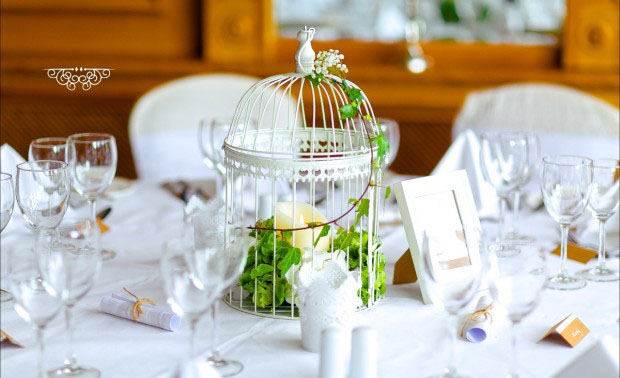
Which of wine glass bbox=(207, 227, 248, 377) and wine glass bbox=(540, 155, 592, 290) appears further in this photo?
wine glass bbox=(540, 155, 592, 290)

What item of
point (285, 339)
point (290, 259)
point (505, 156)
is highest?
point (505, 156)

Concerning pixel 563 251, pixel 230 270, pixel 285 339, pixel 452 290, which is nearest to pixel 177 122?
pixel 563 251

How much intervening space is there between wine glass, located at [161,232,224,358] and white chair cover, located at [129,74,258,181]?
1.56 metres

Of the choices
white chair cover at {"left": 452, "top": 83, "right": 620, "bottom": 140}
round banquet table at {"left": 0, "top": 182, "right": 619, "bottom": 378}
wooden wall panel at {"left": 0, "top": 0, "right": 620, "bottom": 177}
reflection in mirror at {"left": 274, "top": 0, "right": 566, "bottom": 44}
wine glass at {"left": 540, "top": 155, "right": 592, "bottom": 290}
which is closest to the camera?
round banquet table at {"left": 0, "top": 182, "right": 619, "bottom": 378}

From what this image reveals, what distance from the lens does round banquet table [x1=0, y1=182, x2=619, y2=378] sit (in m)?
1.26

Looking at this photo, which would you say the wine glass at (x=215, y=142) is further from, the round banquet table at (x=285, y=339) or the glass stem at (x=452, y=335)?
the glass stem at (x=452, y=335)

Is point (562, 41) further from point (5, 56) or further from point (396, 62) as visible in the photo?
point (5, 56)

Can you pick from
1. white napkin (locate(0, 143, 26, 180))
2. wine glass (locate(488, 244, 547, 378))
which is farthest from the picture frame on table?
white napkin (locate(0, 143, 26, 180))

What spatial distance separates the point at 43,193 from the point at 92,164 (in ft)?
0.99

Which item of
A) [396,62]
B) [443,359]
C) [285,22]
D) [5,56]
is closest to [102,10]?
[5,56]

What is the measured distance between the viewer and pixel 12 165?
2.08 m

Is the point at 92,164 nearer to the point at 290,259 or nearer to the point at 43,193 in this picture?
the point at 43,193

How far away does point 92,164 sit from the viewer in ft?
5.89

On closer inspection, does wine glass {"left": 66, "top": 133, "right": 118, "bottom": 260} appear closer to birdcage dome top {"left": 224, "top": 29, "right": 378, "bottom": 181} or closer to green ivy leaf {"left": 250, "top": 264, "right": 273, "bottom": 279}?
birdcage dome top {"left": 224, "top": 29, "right": 378, "bottom": 181}
